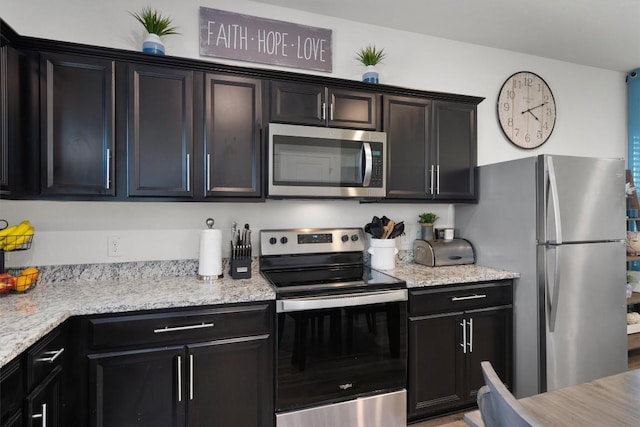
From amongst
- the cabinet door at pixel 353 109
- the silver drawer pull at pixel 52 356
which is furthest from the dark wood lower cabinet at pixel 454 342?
the silver drawer pull at pixel 52 356

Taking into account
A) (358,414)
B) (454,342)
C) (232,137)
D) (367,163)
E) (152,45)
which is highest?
(152,45)

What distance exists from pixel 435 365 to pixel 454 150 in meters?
1.52

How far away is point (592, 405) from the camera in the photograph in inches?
36.7

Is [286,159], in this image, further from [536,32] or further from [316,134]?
[536,32]

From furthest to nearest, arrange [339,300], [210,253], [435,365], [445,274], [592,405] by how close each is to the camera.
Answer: [445,274] → [435,365] → [210,253] → [339,300] → [592,405]

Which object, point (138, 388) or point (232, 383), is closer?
point (138, 388)

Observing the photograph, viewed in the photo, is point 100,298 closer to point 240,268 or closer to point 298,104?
point 240,268

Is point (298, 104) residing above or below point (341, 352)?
above

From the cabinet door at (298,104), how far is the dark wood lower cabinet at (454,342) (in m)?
1.27

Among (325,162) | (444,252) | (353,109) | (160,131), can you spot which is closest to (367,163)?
(325,162)

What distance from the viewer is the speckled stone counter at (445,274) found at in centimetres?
206

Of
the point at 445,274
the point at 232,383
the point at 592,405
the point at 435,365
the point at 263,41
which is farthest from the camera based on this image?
the point at 263,41

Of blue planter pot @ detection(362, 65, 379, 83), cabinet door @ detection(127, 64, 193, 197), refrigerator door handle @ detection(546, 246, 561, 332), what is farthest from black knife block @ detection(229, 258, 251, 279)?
refrigerator door handle @ detection(546, 246, 561, 332)

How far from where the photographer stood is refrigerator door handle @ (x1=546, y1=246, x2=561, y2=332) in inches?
82.2
